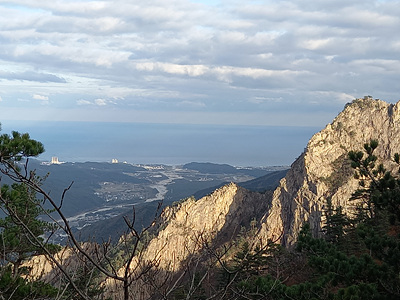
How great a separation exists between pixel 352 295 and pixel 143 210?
96625 mm

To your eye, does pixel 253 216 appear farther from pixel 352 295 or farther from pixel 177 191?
pixel 177 191

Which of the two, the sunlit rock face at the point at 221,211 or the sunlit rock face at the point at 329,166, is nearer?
the sunlit rock face at the point at 329,166

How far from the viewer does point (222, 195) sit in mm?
66938

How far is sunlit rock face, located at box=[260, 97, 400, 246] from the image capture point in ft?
184

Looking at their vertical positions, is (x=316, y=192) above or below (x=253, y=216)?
above

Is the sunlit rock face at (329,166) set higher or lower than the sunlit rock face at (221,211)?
higher

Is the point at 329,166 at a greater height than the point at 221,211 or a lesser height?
greater

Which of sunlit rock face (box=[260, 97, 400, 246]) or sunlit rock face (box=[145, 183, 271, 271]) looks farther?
sunlit rock face (box=[145, 183, 271, 271])

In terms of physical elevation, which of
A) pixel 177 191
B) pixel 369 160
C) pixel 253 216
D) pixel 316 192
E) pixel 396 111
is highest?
pixel 396 111

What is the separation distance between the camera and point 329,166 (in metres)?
60.0

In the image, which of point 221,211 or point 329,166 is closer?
point 329,166

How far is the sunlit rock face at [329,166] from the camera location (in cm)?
5594

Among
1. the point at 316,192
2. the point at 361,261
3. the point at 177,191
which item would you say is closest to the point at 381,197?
the point at 361,261

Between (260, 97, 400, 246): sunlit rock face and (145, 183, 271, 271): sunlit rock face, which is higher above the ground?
(260, 97, 400, 246): sunlit rock face
